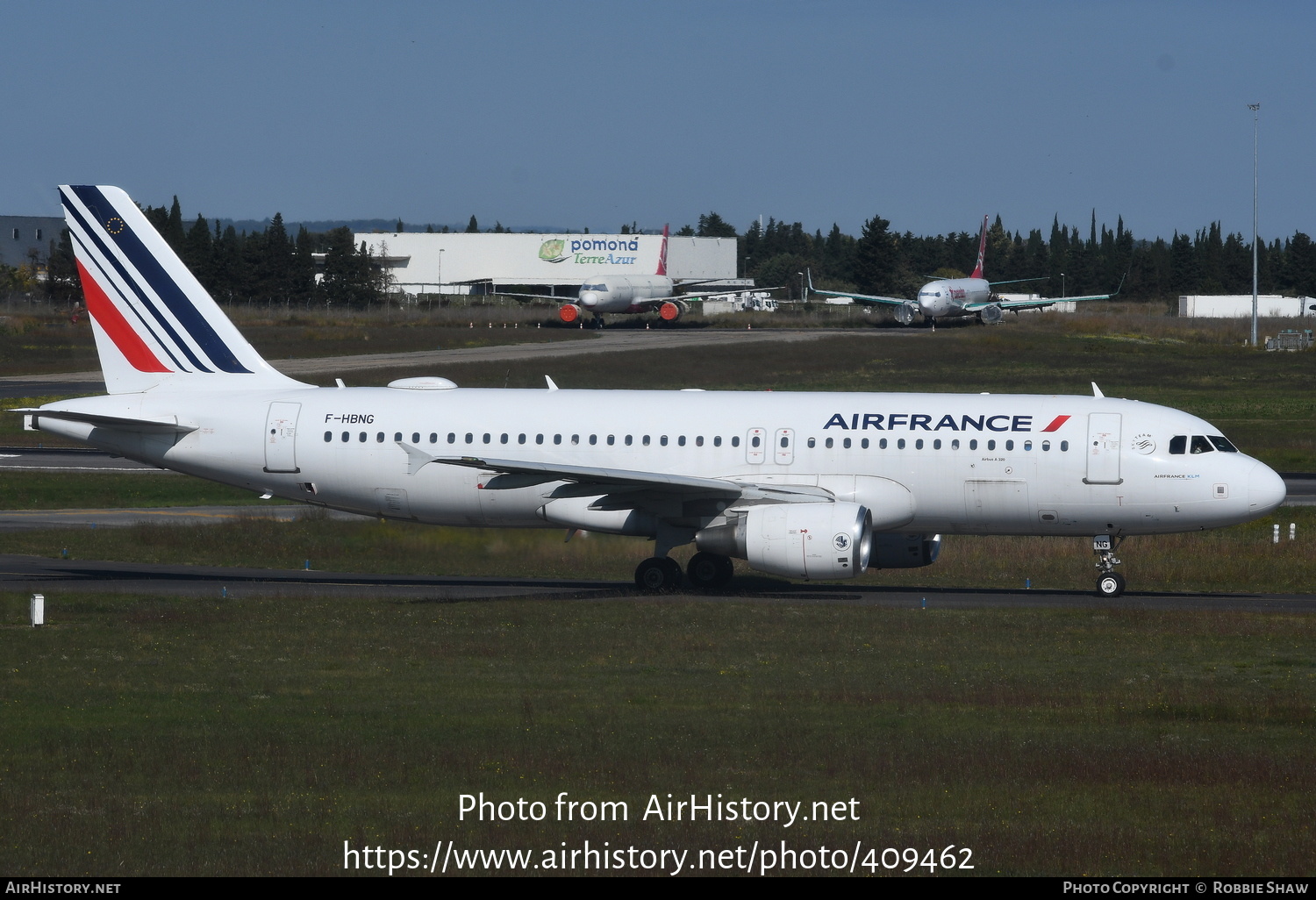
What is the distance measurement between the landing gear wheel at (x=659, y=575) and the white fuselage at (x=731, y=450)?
131cm

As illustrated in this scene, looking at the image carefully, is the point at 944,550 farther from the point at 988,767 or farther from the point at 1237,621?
the point at 988,767

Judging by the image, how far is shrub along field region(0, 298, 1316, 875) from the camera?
1333cm

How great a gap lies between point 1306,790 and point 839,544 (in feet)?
46.4

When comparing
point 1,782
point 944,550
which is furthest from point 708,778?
point 944,550

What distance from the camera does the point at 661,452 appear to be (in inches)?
1267

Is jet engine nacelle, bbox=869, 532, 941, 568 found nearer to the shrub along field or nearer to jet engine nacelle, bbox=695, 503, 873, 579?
the shrub along field

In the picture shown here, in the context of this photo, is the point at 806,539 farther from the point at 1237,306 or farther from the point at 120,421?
the point at 1237,306

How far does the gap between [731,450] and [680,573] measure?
2909 millimetres

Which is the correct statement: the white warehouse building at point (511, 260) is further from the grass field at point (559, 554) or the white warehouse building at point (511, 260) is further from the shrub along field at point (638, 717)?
the shrub along field at point (638, 717)

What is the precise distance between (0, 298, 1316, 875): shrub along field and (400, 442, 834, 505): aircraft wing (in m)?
2.30

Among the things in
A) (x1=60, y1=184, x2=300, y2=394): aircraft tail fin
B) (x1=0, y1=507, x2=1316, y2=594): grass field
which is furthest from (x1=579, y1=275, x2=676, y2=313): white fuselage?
(x1=60, y1=184, x2=300, y2=394): aircraft tail fin

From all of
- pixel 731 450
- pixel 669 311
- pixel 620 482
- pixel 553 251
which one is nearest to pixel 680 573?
pixel 731 450

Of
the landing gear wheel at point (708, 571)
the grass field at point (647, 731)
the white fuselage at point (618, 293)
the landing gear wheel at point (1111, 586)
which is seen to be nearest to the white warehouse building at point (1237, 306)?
the white fuselage at point (618, 293)

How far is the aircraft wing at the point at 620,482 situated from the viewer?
29812 mm
